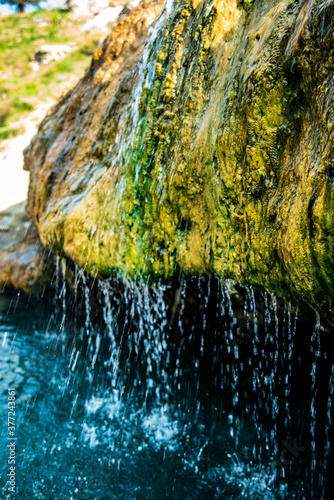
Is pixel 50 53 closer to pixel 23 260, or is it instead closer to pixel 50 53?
pixel 50 53

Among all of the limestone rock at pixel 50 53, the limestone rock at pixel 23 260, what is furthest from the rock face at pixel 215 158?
the limestone rock at pixel 50 53

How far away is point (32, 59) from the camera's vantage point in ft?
59.2

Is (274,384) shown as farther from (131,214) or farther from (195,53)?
(195,53)

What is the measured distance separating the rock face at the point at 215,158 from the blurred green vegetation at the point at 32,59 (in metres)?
9.98

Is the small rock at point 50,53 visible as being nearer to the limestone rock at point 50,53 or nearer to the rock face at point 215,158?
the limestone rock at point 50,53

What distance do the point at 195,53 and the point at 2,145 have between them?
10479mm

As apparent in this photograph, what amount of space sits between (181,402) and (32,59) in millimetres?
19505

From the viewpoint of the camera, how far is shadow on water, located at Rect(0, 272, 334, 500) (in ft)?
9.96

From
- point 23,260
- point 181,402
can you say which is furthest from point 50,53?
point 181,402

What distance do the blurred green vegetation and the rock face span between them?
9.98 meters

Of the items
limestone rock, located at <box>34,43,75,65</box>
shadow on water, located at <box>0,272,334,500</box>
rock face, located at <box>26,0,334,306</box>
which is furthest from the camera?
limestone rock, located at <box>34,43,75,65</box>

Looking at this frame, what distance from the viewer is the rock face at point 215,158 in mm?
1955

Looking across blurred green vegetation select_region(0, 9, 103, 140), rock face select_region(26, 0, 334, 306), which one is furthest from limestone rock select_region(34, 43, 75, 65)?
rock face select_region(26, 0, 334, 306)

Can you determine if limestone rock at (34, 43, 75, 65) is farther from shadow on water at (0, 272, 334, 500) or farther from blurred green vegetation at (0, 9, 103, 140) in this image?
shadow on water at (0, 272, 334, 500)
